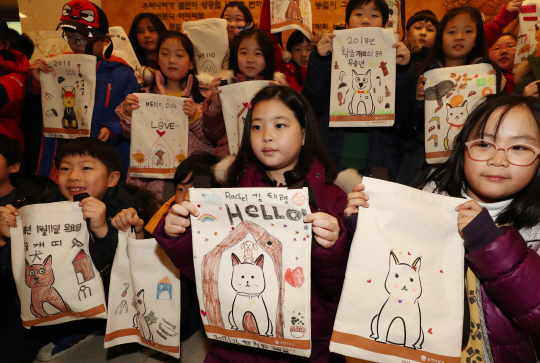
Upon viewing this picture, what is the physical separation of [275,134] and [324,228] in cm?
61

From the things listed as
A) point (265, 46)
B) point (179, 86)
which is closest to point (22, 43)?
point (179, 86)

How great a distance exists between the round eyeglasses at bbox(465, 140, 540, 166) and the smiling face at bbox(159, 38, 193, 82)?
2.56 meters

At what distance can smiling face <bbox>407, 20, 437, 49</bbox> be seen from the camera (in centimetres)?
361

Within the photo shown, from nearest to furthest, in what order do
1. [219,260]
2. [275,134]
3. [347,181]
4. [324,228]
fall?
1. [324,228]
2. [219,260]
3. [275,134]
4. [347,181]

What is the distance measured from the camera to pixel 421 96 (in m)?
2.85

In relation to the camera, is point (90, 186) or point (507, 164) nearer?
point (507, 164)

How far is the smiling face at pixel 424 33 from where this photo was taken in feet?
11.8

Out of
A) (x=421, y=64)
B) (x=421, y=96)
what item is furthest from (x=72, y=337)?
(x=421, y=64)

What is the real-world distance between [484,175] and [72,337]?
2702 mm

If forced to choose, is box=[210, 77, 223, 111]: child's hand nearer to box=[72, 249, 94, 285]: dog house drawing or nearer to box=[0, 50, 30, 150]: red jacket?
box=[72, 249, 94, 285]: dog house drawing

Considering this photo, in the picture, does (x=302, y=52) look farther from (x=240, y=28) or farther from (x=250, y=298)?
(x=250, y=298)

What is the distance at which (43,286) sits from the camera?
2162 mm

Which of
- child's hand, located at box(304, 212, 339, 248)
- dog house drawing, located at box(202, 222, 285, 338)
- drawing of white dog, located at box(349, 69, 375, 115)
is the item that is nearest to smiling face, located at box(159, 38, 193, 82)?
drawing of white dog, located at box(349, 69, 375, 115)

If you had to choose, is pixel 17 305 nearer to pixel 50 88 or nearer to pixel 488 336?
pixel 50 88
